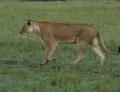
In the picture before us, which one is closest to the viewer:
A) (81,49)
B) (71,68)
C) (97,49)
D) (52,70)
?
(52,70)

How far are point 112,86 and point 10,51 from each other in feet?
14.0

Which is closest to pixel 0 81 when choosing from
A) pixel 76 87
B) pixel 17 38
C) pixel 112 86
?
pixel 76 87

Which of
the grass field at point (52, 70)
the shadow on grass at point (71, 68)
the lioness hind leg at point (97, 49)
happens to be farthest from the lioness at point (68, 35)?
the shadow on grass at point (71, 68)

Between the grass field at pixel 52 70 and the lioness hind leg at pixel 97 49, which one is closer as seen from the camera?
the grass field at pixel 52 70

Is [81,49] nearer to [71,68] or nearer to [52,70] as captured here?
[71,68]

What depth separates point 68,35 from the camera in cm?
830

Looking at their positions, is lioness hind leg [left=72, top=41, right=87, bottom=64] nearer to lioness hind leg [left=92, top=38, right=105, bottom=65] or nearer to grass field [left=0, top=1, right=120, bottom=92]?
grass field [left=0, top=1, right=120, bottom=92]

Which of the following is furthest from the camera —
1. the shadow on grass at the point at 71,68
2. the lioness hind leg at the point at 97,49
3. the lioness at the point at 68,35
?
the lioness hind leg at the point at 97,49

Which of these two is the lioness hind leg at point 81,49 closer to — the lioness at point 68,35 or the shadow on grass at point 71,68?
the lioness at point 68,35

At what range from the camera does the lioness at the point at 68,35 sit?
26.8 feet

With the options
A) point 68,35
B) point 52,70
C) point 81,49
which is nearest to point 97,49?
point 81,49

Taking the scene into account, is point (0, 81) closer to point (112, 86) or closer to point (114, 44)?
Answer: point (112, 86)

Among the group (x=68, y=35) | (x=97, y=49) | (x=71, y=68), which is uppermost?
(x=68, y=35)

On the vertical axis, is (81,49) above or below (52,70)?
above
